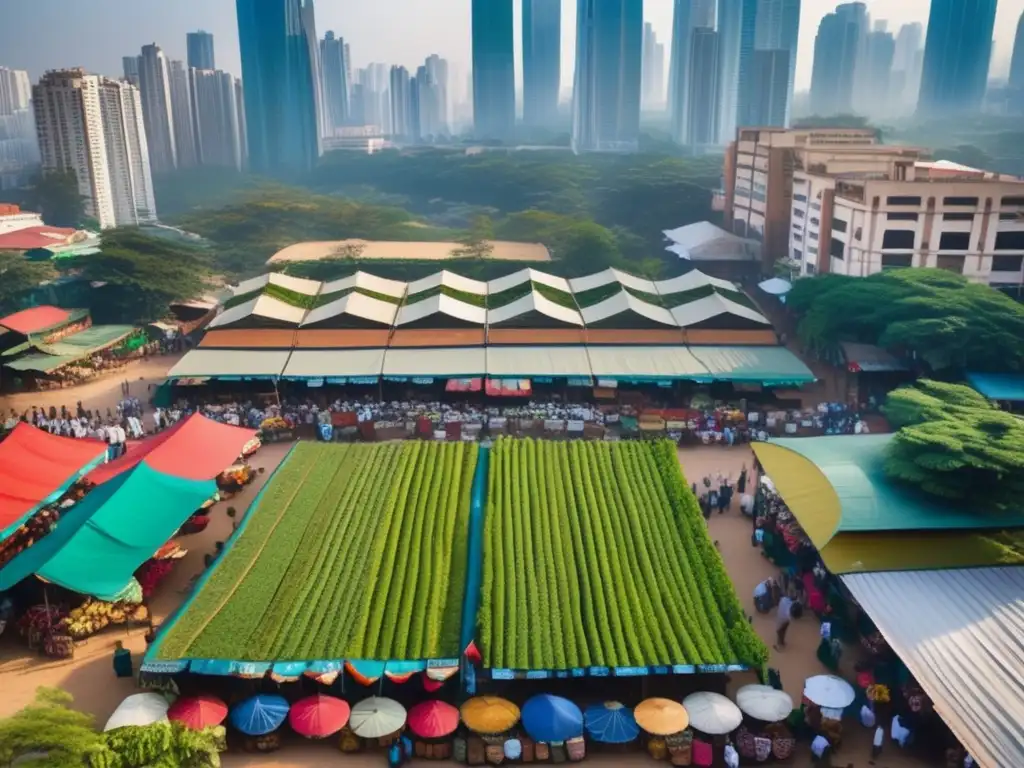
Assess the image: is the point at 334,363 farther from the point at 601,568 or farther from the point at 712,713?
the point at 712,713

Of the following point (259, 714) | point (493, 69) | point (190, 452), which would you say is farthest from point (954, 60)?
point (259, 714)

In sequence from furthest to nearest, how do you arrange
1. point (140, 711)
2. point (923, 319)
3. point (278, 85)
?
point (278, 85), point (923, 319), point (140, 711)

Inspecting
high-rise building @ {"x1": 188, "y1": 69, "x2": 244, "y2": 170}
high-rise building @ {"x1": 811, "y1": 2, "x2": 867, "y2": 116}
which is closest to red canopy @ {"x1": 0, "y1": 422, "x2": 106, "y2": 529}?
high-rise building @ {"x1": 188, "y1": 69, "x2": 244, "y2": 170}

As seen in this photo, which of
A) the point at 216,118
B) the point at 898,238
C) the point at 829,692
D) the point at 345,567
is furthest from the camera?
the point at 216,118

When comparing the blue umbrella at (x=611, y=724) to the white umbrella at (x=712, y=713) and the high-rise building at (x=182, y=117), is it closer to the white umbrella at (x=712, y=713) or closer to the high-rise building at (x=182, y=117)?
the white umbrella at (x=712, y=713)

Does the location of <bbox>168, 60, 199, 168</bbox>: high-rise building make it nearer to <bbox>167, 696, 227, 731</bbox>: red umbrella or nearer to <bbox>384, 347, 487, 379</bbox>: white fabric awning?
<bbox>384, 347, 487, 379</bbox>: white fabric awning

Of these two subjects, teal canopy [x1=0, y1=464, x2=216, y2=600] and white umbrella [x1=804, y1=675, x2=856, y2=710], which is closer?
white umbrella [x1=804, y1=675, x2=856, y2=710]
